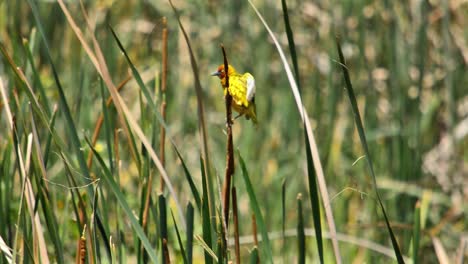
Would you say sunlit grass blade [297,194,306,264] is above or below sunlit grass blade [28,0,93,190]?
below

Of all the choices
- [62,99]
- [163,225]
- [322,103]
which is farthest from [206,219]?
[322,103]

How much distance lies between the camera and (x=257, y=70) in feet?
11.2

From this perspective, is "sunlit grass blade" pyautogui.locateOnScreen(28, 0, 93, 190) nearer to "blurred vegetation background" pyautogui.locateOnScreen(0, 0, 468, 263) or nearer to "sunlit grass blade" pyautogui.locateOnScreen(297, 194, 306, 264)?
"sunlit grass blade" pyautogui.locateOnScreen(297, 194, 306, 264)

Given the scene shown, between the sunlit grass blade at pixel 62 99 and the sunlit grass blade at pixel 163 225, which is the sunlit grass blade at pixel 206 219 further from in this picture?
the sunlit grass blade at pixel 62 99

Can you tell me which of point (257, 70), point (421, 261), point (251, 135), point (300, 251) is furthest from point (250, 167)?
point (300, 251)

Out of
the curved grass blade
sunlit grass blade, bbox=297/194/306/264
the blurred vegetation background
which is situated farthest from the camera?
the blurred vegetation background

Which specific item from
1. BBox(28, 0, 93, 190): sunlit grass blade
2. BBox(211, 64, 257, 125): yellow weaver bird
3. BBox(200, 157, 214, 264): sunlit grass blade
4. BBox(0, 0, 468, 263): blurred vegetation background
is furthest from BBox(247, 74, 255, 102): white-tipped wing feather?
BBox(0, 0, 468, 263): blurred vegetation background

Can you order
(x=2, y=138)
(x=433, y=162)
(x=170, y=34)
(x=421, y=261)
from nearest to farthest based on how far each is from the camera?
(x=2, y=138), (x=421, y=261), (x=433, y=162), (x=170, y=34)

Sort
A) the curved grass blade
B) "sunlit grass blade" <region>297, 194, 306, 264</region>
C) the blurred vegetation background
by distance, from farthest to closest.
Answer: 1. the blurred vegetation background
2. "sunlit grass blade" <region>297, 194, 306, 264</region>
3. the curved grass blade

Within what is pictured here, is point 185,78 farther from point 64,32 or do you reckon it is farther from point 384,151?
point 384,151

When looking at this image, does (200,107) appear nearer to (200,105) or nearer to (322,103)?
(200,105)

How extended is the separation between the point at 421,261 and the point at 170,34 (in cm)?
157

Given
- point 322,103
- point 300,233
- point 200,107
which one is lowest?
point 300,233

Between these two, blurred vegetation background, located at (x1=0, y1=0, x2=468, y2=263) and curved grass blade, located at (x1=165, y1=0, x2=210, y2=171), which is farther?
blurred vegetation background, located at (x1=0, y1=0, x2=468, y2=263)
